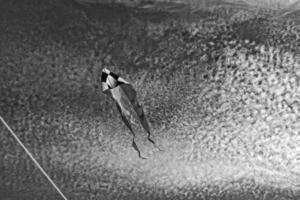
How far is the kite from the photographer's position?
1207 millimetres

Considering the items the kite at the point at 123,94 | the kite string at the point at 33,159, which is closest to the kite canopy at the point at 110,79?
the kite at the point at 123,94

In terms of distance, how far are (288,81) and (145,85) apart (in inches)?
15.3

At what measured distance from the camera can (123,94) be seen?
122 centimetres

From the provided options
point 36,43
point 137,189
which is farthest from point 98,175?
point 36,43

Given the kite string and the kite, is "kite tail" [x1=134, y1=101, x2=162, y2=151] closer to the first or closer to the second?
the kite

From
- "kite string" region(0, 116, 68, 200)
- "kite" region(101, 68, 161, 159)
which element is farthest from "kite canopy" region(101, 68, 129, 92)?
"kite string" region(0, 116, 68, 200)

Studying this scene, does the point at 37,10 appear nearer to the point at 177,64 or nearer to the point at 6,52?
the point at 6,52

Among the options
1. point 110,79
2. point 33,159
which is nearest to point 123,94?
point 110,79

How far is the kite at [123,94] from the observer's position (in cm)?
121

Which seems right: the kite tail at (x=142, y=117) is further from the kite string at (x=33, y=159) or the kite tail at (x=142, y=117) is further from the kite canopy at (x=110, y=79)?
the kite string at (x=33, y=159)

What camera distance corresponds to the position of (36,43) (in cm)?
121

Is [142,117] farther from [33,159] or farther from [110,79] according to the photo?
[33,159]

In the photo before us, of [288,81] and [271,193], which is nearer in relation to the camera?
[288,81]

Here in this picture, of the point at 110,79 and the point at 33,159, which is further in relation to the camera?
the point at 33,159
